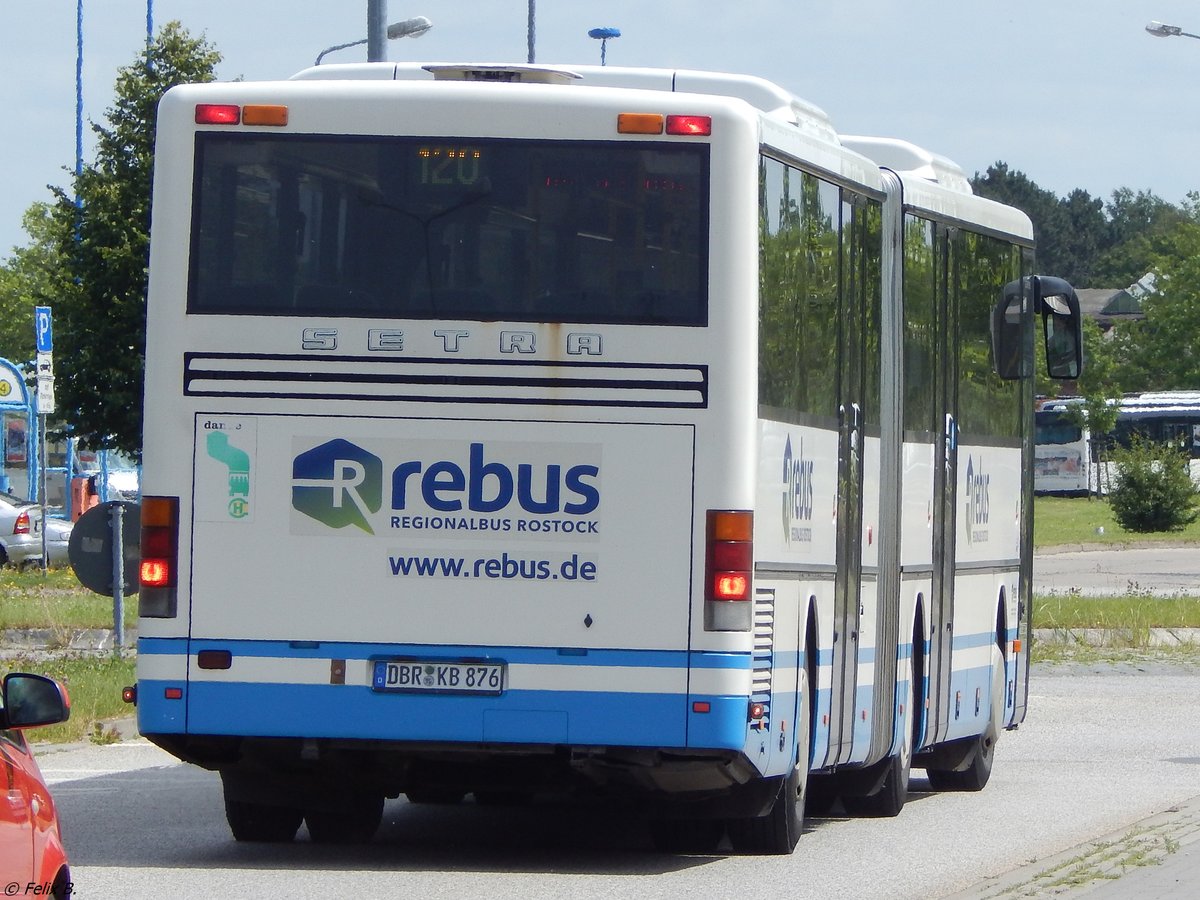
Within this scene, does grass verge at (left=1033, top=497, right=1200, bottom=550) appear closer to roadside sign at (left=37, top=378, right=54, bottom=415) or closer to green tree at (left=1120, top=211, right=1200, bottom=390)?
roadside sign at (left=37, top=378, right=54, bottom=415)

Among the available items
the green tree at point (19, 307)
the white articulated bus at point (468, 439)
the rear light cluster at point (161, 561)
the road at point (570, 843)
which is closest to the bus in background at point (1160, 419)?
the green tree at point (19, 307)

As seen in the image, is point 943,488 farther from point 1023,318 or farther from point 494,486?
point 494,486

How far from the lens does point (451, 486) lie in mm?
10102

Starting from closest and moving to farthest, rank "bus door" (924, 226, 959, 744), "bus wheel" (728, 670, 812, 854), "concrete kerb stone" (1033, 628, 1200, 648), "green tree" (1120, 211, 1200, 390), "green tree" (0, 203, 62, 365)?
"bus wheel" (728, 670, 812, 854), "bus door" (924, 226, 959, 744), "concrete kerb stone" (1033, 628, 1200, 648), "green tree" (0, 203, 62, 365), "green tree" (1120, 211, 1200, 390)

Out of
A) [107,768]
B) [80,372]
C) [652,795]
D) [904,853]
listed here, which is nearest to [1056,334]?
[904,853]

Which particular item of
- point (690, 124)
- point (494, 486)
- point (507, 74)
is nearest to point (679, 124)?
point (690, 124)

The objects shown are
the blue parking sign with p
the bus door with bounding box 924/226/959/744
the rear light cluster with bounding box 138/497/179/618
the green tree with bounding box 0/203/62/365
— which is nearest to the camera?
the rear light cluster with bounding box 138/497/179/618

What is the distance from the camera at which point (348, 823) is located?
11.4 m

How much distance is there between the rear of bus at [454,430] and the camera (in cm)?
1000

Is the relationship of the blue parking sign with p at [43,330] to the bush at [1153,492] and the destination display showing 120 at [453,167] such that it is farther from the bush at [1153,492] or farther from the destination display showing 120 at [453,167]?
the bush at [1153,492]

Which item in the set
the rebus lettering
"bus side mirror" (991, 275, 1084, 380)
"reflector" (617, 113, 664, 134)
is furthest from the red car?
"bus side mirror" (991, 275, 1084, 380)

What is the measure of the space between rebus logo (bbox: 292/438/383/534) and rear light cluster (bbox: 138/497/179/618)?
52cm

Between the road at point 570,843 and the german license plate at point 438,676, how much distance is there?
764 millimetres

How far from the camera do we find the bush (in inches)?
2229
